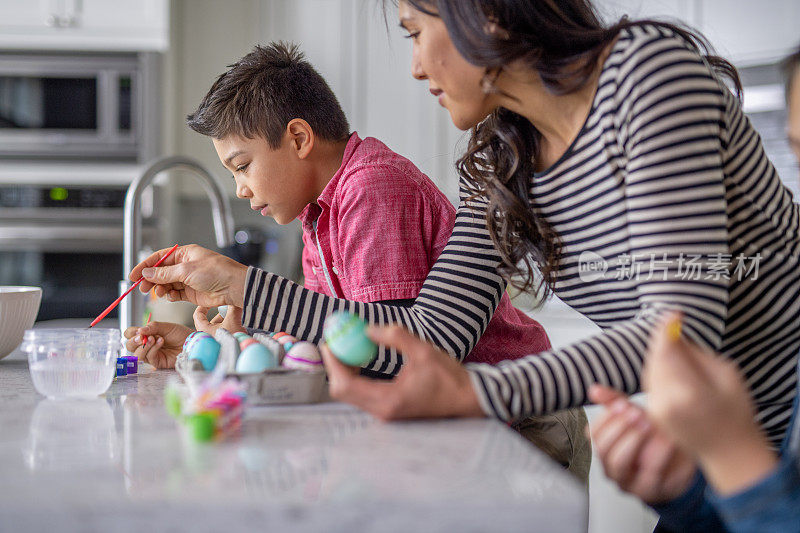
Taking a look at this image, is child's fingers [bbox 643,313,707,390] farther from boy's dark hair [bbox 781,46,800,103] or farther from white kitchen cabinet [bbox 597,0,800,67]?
white kitchen cabinet [bbox 597,0,800,67]

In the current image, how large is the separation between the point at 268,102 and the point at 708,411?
3.54 feet

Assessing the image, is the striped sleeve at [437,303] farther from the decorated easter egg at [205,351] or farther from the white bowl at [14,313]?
the white bowl at [14,313]

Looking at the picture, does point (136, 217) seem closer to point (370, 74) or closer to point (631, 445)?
point (631, 445)

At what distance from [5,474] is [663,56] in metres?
0.70

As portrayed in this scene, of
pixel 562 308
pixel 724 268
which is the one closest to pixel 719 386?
pixel 724 268

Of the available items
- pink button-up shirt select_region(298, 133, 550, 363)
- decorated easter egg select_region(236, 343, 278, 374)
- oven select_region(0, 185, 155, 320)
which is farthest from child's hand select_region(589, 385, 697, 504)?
oven select_region(0, 185, 155, 320)

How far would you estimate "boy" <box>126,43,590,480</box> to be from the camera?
3.75 feet

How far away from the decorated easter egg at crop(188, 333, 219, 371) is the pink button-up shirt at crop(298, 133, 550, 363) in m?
0.30

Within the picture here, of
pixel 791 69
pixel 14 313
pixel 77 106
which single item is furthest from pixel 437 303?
pixel 77 106

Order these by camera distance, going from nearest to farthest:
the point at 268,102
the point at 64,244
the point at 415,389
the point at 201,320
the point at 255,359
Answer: the point at 415,389
the point at 255,359
the point at 201,320
the point at 268,102
the point at 64,244

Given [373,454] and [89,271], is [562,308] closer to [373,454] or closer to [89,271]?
[89,271]

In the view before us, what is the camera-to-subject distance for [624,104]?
804mm

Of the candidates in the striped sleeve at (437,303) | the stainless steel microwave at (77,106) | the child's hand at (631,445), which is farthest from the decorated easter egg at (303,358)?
the stainless steel microwave at (77,106)

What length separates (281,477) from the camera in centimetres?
53
